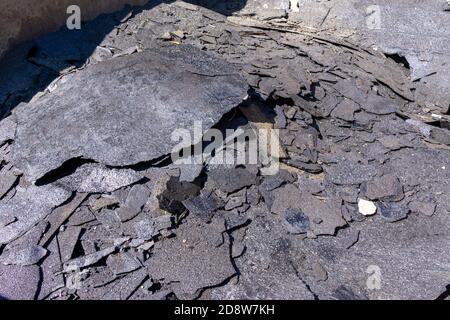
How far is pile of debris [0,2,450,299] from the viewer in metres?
4.20

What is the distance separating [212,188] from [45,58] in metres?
3.23

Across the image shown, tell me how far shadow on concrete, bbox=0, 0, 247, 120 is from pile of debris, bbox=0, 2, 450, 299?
0.04 meters

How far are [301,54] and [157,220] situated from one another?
Answer: 3.47 metres

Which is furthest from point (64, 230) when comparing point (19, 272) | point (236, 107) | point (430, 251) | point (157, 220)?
point (430, 251)

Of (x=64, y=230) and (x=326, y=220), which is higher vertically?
(x=64, y=230)

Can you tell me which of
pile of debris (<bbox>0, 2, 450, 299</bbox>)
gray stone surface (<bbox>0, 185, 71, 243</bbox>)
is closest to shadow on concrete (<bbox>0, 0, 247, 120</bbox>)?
pile of debris (<bbox>0, 2, 450, 299</bbox>)

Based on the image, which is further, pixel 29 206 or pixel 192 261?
pixel 29 206

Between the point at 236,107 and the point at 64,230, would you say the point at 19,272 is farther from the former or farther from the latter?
the point at 236,107

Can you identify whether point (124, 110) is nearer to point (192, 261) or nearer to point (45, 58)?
point (192, 261)

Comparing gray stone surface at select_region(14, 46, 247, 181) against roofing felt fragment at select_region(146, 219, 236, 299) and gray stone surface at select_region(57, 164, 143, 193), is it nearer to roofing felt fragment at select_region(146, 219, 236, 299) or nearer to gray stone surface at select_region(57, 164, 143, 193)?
gray stone surface at select_region(57, 164, 143, 193)

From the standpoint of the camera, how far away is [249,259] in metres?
4.33

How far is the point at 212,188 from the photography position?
477 centimetres

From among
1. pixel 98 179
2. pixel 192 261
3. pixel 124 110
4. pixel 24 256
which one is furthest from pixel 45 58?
pixel 192 261

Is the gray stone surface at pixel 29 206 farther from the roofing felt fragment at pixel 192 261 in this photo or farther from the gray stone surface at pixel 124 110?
the roofing felt fragment at pixel 192 261
